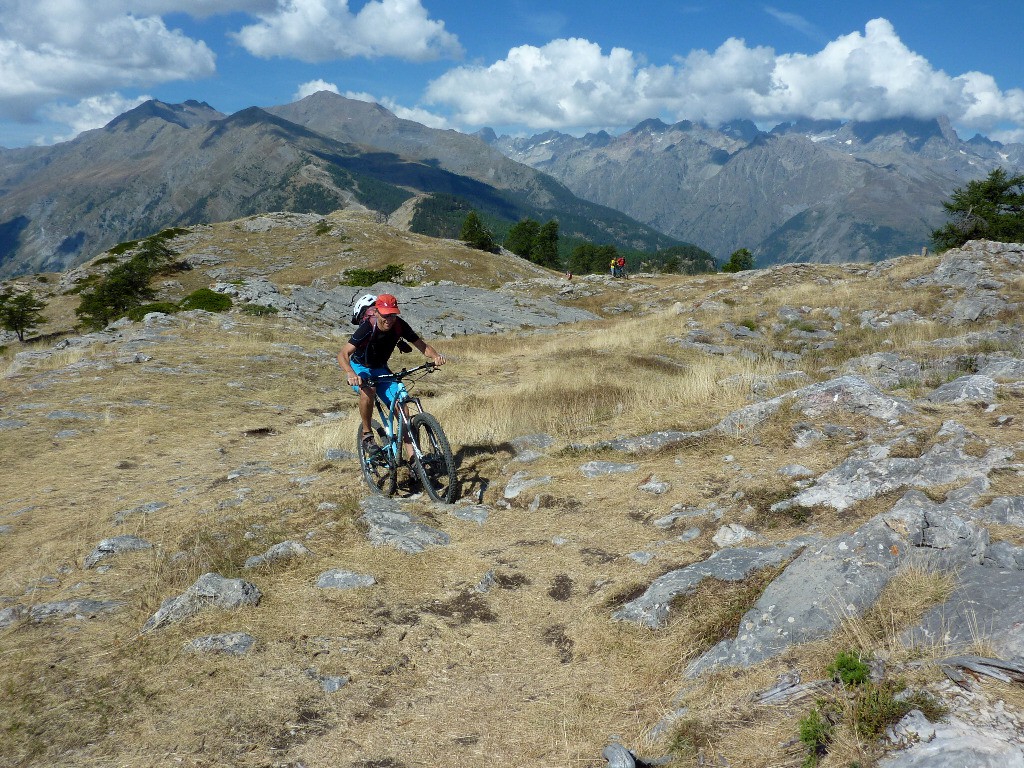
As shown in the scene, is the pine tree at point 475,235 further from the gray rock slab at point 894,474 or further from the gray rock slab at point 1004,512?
the gray rock slab at point 1004,512

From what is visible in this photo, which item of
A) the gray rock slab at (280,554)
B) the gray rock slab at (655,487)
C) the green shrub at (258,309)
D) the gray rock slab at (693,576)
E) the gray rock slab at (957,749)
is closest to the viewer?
the gray rock slab at (957,749)

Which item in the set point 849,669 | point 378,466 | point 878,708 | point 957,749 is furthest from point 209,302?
point 957,749

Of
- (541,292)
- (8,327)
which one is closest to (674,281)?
(541,292)

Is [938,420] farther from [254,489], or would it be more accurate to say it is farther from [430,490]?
[254,489]

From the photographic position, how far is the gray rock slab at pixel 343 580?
5.88 m

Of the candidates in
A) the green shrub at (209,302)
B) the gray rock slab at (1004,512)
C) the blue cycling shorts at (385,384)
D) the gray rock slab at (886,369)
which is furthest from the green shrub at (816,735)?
the green shrub at (209,302)

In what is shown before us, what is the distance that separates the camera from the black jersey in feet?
26.6

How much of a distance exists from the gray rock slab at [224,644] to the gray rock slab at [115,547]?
257 cm

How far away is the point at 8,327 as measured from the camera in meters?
58.2

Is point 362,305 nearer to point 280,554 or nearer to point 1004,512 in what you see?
point 280,554

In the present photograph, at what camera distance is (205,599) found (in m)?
5.39

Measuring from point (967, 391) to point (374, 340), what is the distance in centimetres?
898

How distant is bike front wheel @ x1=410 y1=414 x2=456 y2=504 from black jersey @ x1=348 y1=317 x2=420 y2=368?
1103 millimetres

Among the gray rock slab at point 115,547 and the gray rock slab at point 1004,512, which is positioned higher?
the gray rock slab at point 1004,512
